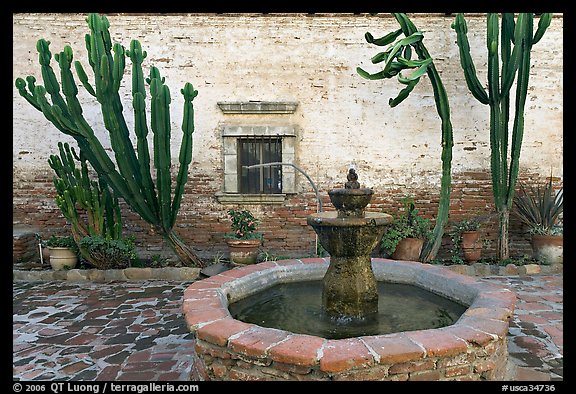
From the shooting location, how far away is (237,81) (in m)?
6.66

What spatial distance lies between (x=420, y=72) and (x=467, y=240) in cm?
287

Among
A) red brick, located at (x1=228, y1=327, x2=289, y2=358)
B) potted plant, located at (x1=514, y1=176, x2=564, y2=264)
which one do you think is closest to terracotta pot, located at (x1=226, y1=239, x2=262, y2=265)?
red brick, located at (x1=228, y1=327, x2=289, y2=358)

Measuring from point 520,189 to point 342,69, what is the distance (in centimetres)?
377

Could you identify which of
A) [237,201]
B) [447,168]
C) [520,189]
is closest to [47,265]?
[237,201]

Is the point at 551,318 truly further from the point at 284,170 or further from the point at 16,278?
the point at 16,278

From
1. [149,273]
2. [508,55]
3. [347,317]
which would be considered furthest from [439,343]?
[508,55]

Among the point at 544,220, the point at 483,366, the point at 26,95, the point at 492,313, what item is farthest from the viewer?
the point at 544,220

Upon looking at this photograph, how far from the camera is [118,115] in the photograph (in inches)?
219

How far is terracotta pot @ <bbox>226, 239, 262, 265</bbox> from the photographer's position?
5926 mm

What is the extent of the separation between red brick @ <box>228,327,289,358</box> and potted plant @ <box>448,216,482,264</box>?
15.8ft

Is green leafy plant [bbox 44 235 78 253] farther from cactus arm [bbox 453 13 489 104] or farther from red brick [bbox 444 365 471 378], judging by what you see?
cactus arm [bbox 453 13 489 104]

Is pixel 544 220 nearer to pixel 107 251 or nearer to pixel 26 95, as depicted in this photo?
pixel 107 251

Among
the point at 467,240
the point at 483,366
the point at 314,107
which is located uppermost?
the point at 314,107

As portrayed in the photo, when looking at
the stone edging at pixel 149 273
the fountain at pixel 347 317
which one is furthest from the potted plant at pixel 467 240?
the fountain at pixel 347 317
